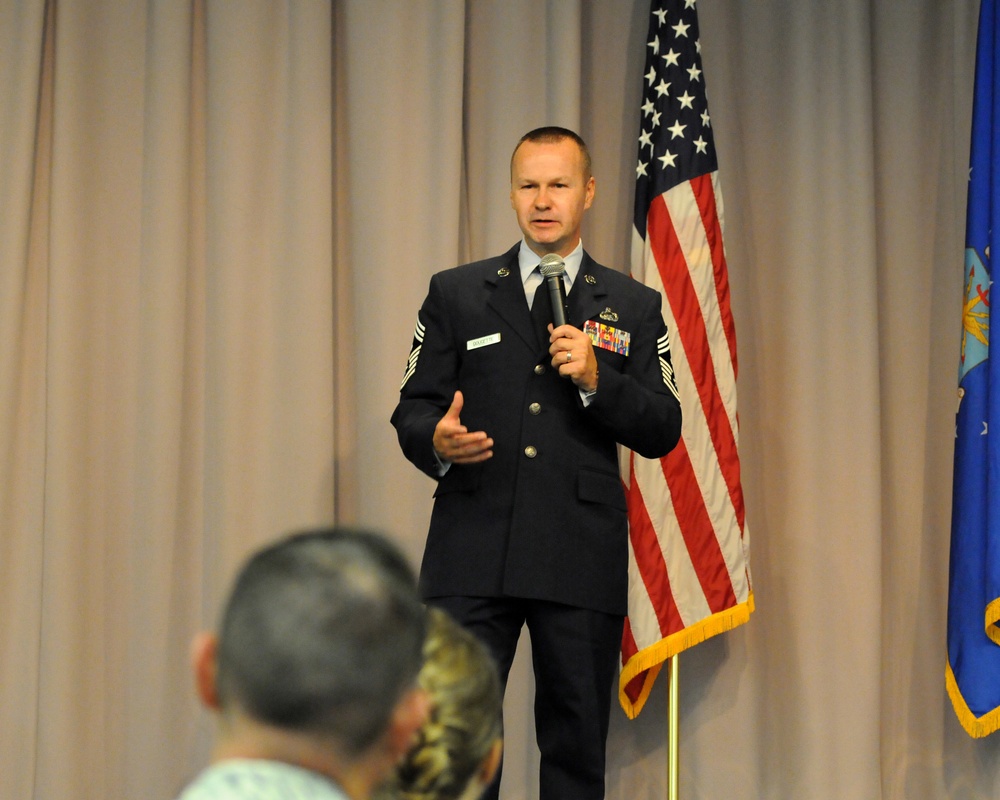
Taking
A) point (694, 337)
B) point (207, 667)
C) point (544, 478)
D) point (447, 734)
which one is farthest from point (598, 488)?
point (207, 667)

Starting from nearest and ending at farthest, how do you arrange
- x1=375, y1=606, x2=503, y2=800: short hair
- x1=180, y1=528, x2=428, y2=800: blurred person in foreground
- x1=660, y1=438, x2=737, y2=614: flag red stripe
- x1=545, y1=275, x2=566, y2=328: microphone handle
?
x1=180, y1=528, x2=428, y2=800: blurred person in foreground → x1=375, y1=606, x2=503, y2=800: short hair → x1=545, y1=275, x2=566, y2=328: microphone handle → x1=660, y1=438, x2=737, y2=614: flag red stripe

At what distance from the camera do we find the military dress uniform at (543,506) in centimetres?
244

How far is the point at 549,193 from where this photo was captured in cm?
264

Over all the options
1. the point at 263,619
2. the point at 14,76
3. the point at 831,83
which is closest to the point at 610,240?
the point at 831,83

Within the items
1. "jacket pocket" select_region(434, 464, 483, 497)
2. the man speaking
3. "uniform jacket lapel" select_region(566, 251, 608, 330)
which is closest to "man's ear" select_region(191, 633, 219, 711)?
the man speaking

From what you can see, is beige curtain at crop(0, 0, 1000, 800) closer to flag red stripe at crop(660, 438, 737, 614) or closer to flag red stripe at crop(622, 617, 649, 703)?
flag red stripe at crop(622, 617, 649, 703)

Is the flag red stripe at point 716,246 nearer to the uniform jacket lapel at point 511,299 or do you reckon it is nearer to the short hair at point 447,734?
the uniform jacket lapel at point 511,299

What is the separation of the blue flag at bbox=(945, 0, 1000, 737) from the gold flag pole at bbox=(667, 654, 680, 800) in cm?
79

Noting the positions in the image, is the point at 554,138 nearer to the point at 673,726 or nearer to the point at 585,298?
the point at 585,298

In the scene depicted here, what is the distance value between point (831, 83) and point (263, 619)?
3.48 m

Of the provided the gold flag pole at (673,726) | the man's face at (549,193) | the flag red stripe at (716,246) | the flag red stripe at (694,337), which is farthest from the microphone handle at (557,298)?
the gold flag pole at (673,726)

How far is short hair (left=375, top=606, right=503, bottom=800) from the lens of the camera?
0.89 meters

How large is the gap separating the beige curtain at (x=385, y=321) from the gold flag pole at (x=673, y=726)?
30 centimetres

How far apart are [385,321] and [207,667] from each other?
271cm
